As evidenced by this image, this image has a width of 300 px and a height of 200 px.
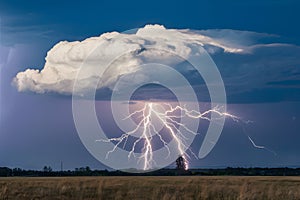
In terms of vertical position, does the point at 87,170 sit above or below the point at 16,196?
above

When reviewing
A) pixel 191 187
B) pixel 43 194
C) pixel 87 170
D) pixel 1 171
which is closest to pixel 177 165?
pixel 87 170

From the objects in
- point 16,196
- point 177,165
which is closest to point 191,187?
point 16,196

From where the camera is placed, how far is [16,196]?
39125 millimetres

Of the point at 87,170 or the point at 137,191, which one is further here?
the point at 87,170

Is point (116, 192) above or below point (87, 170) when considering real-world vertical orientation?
below

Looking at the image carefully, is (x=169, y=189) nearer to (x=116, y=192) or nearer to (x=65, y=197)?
(x=116, y=192)

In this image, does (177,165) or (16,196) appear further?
(177,165)

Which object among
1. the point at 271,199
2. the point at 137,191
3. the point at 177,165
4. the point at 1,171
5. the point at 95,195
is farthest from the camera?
the point at 1,171

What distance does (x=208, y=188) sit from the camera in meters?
44.6

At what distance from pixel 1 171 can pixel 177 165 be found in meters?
33.6

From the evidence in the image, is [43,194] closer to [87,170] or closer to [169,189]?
[169,189]

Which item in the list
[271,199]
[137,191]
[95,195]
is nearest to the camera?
[271,199]

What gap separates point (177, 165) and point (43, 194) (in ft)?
204

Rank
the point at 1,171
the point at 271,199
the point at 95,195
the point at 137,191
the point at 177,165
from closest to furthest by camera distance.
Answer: the point at 271,199
the point at 95,195
the point at 137,191
the point at 177,165
the point at 1,171
